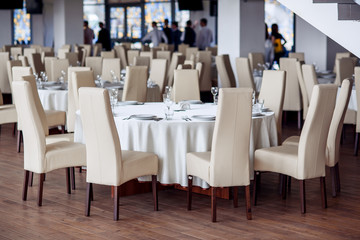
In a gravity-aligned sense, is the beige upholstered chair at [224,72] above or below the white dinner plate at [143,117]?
above

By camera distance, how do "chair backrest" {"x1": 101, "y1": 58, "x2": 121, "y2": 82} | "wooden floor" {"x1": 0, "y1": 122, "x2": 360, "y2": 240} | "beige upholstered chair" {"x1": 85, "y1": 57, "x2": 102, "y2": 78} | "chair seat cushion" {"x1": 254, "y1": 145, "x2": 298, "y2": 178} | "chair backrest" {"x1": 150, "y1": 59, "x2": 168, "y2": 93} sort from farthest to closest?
"beige upholstered chair" {"x1": 85, "y1": 57, "x2": 102, "y2": 78} < "chair backrest" {"x1": 101, "y1": 58, "x2": 121, "y2": 82} < "chair backrest" {"x1": 150, "y1": 59, "x2": 168, "y2": 93} < "chair seat cushion" {"x1": 254, "y1": 145, "x2": 298, "y2": 178} < "wooden floor" {"x1": 0, "y1": 122, "x2": 360, "y2": 240}

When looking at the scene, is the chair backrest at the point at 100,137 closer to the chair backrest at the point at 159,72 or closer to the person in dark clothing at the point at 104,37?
the chair backrest at the point at 159,72

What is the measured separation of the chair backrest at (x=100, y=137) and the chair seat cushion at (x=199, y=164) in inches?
22.4

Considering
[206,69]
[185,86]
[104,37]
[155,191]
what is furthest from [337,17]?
[104,37]

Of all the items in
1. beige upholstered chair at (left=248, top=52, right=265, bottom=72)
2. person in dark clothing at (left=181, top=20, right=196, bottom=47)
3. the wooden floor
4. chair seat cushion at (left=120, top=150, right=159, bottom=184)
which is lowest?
the wooden floor

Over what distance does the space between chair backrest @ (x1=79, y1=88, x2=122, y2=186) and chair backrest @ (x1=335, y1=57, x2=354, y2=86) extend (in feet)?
15.5

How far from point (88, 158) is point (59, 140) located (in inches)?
41.1

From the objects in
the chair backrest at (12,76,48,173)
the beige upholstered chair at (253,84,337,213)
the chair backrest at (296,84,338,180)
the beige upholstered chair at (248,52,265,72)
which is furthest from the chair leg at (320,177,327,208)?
the beige upholstered chair at (248,52,265,72)

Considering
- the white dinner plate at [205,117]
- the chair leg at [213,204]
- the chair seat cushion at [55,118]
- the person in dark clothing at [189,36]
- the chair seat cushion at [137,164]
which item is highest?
the person in dark clothing at [189,36]

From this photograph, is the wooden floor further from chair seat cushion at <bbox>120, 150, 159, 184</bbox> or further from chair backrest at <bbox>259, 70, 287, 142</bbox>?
chair backrest at <bbox>259, 70, 287, 142</bbox>

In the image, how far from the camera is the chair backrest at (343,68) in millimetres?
8797

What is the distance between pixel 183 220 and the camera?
4.94 meters

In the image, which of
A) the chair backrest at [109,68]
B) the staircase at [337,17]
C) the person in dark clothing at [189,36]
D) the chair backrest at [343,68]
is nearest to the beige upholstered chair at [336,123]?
the staircase at [337,17]

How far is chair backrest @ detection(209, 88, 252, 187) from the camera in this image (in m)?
4.74
